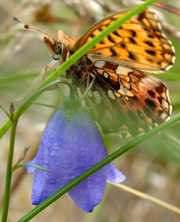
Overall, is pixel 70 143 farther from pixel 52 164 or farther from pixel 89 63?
pixel 89 63

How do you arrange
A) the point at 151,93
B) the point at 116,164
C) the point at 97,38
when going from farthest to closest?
the point at 116,164, the point at 151,93, the point at 97,38

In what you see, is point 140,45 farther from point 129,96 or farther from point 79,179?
point 79,179

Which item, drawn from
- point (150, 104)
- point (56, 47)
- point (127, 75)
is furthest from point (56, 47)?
point (150, 104)

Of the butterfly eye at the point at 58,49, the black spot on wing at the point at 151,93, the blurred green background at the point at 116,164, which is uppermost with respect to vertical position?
the butterfly eye at the point at 58,49

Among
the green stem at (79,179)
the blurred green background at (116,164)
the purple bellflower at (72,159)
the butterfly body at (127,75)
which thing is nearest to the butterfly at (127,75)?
the butterfly body at (127,75)

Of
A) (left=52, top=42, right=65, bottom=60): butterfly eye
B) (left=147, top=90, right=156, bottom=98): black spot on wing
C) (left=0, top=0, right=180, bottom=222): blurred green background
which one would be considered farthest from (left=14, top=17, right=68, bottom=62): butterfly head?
(left=0, top=0, right=180, bottom=222): blurred green background

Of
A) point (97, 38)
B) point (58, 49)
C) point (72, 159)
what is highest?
point (97, 38)

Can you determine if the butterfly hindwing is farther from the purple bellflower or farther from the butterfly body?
the purple bellflower

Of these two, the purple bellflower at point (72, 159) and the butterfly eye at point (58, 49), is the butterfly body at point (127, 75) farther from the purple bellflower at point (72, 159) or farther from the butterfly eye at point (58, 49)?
the purple bellflower at point (72, 159)
